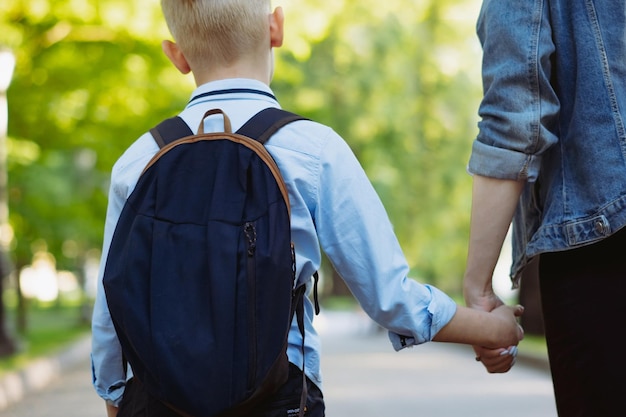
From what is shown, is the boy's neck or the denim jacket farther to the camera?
the boy's neck

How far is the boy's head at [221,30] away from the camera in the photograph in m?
2.20

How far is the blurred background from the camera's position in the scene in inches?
563

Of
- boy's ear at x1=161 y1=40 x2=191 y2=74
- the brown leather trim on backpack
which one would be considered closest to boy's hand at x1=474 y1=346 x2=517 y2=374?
the brown leather trim on backpack

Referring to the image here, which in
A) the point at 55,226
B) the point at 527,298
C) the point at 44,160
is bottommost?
the point at 527,298

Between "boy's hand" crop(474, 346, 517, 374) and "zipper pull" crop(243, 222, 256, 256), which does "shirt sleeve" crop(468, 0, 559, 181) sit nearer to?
"boy's hand" crop(474, 346, 517, 374)

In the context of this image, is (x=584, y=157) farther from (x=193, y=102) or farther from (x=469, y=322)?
(x=193, y=102)

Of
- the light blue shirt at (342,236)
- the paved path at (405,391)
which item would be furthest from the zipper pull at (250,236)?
the paved path at (405,391)

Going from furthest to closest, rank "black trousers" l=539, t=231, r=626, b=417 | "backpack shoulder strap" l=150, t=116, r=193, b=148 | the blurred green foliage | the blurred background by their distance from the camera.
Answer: the blurred green foliage
the blurred background
"backpack shoulder strap" l=150, t=116, r=193, b=148
"black trousers" l=539, t=231, r=626, b=417

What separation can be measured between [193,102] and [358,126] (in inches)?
1065

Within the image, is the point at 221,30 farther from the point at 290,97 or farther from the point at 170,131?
the point at 290,97

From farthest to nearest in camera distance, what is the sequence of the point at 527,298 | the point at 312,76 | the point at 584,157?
the point at 312,76, the point at 527,298, the point at 584,157

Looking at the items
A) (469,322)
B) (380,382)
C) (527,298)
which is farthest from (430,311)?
(527,298)

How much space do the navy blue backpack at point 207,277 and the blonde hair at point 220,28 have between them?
0.79 feet

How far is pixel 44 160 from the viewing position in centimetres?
1711
